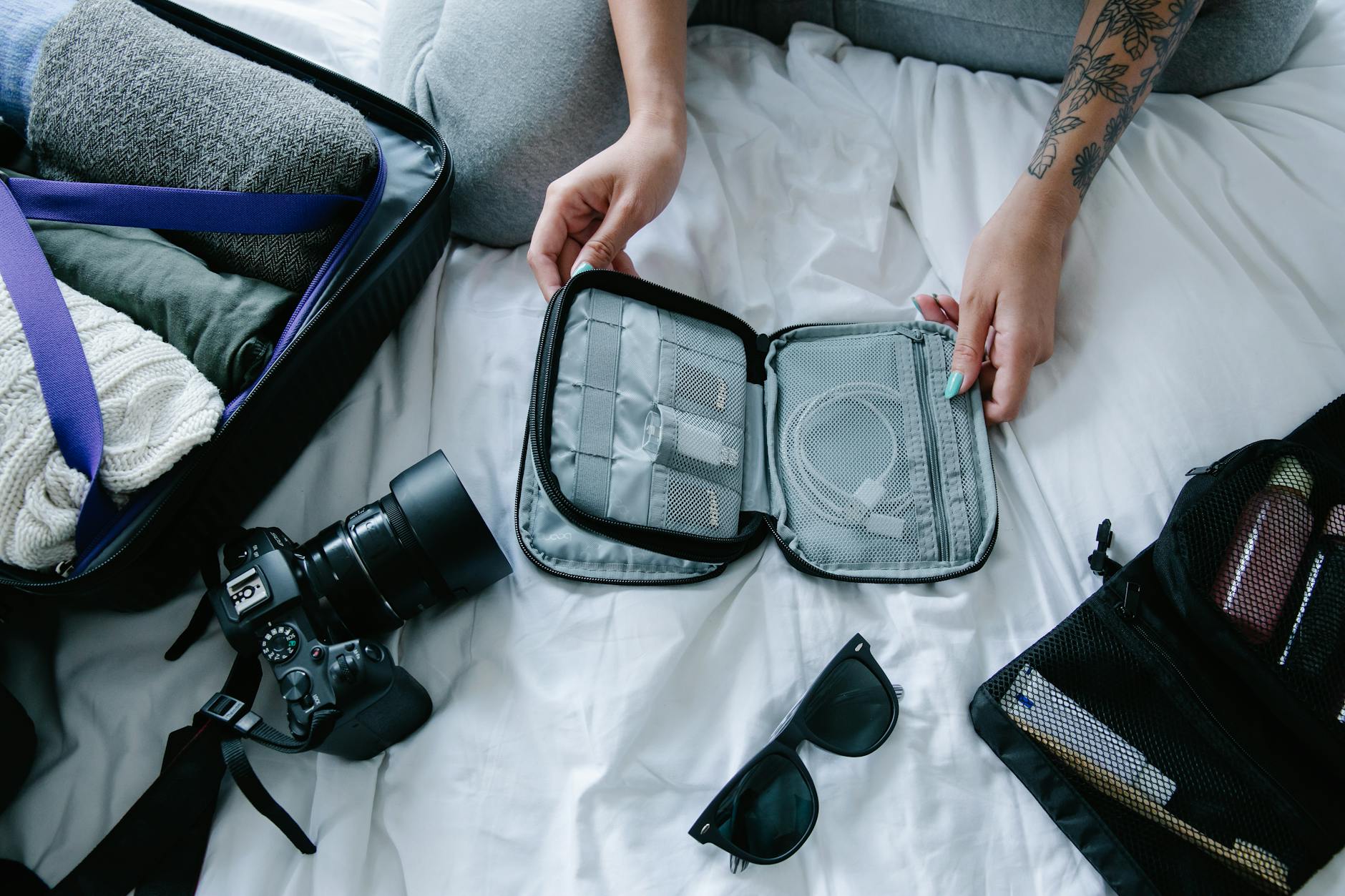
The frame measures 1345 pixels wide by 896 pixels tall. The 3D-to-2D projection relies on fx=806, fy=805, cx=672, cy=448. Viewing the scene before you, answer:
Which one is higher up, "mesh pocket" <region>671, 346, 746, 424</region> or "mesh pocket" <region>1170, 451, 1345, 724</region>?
"mesh pocket" <region>1170, 451, 1345, 724</region>

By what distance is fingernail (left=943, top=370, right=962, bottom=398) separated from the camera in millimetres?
740

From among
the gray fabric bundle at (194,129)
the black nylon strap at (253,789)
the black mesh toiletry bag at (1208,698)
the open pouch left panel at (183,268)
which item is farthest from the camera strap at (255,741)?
the black mesh toiletry bag at (1208,698)

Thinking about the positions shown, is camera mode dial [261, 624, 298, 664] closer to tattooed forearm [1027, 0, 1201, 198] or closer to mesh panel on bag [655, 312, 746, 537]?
mesh panel on bag [655, 312, 746, 537]

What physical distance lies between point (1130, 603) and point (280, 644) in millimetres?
654

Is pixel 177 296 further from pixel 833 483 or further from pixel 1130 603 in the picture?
pixel 1130 603

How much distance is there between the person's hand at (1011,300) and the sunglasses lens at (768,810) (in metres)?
0.37

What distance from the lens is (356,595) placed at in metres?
0.64

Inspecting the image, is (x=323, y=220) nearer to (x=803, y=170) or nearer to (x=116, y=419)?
(x=116, y=419)

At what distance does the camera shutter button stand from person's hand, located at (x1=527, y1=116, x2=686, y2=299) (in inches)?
15.6

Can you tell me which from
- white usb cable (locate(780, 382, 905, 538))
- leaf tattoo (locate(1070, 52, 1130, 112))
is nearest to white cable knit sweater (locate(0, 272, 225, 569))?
white usb cable (locate(780, 382, 905, 538))

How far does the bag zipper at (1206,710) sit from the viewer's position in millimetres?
586

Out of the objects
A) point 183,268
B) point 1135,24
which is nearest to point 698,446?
point 183,268

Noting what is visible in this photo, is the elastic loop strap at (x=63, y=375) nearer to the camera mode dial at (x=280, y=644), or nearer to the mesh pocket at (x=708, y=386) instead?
the camera mode dial at (x=280, y=644)

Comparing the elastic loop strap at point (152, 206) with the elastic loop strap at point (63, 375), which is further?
the elastic loop strap at point (152, 206)
